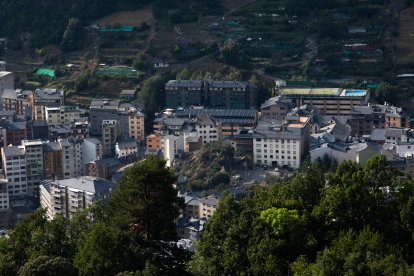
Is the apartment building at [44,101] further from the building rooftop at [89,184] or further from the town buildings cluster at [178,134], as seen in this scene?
the building rooftop at [89,184]

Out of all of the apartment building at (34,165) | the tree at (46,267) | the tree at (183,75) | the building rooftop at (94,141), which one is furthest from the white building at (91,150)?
the tree at (46,267)

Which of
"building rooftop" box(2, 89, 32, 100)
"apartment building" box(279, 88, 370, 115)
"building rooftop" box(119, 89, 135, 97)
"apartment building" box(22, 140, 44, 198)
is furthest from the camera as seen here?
"building rooftop" box(119, 89, 135, 97)

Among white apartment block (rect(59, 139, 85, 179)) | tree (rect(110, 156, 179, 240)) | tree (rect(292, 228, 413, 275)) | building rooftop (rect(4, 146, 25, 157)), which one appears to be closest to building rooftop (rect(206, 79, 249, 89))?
white apartment block (rect(59, 139, 85, 179))

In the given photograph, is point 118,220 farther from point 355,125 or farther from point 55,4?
point 55,4

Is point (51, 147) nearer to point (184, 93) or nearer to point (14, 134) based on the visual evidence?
point (14, 134)

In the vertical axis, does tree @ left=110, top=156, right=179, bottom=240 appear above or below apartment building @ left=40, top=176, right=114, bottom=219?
above

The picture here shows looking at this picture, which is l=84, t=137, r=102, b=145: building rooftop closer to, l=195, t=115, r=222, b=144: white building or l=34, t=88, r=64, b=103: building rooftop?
l=195, t=115, r=222, b=144: white building

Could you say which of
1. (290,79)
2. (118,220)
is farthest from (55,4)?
→ (118,220)

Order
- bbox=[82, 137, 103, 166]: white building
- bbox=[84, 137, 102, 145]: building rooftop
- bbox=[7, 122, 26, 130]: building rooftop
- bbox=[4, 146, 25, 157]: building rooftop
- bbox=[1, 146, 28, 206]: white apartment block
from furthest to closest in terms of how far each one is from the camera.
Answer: bbox=[7, 122, 26, 130]: building rooftop, bbox=[84, 137, 102, 145]: building rooftop, bbox=[82, 137, 103, 166]: white building, bbox=[4, 146, 25, 157]: building rooftop, bbox=[1, 146, 28, 206]: white apartment block

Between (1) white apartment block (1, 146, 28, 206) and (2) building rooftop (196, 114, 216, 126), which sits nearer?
(1) white apartment block (1, 146, 28, 206)
